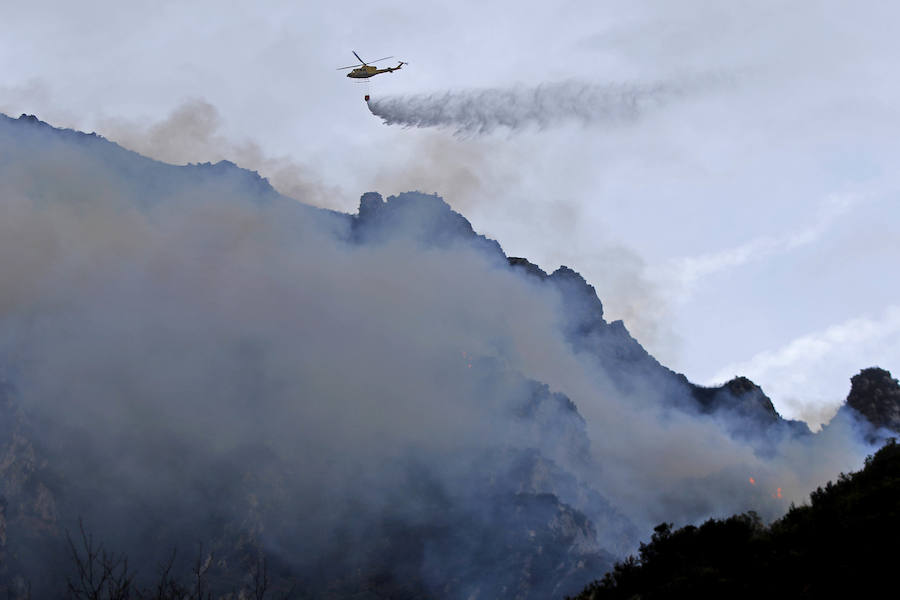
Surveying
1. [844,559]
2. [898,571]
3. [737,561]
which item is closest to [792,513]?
[737,561]

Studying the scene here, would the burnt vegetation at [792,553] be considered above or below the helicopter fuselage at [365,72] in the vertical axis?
below

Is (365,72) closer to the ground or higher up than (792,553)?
higher up

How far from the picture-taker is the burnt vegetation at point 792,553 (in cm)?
5634

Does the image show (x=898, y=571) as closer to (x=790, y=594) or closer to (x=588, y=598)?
(x=790, y=594)

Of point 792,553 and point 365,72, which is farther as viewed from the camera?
point 365,72

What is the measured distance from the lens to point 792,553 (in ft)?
205

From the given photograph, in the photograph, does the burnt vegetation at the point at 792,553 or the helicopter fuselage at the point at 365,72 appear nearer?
the burnt vegetation at the point at 792,553

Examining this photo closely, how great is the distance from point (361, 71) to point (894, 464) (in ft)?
377

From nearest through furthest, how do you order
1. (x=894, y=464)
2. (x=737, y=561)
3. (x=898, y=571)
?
(x=898, y=571) → (x=737, y=561) → (x=894, y=464)

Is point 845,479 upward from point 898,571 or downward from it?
upward

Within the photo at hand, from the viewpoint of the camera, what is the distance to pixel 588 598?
70562mm

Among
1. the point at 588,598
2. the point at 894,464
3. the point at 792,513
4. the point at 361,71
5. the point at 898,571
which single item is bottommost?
the point at 588,598

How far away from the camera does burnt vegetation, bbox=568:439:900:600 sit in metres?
56.3

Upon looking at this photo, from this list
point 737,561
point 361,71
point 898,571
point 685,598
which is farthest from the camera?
point 361,71
